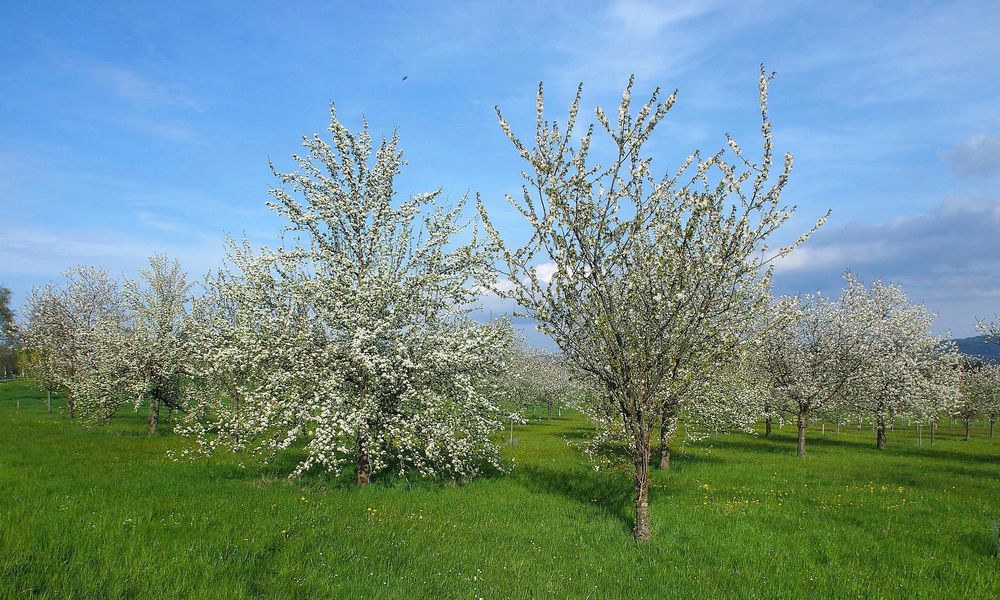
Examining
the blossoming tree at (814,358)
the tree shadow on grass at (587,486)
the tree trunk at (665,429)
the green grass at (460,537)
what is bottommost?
the tree shadow on grass at (587,486)

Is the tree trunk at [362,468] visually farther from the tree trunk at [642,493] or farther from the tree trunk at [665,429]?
the tree trunk at [665,429]

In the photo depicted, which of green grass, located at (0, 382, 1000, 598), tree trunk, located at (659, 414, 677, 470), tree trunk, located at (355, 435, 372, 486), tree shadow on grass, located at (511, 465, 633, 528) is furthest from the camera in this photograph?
tree trunk, located at (659, 414, 677, 470)

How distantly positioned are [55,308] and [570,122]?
52.5 meters

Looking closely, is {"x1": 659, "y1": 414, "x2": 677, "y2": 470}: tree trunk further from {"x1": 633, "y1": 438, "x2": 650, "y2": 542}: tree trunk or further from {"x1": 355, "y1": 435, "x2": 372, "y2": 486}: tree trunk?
{"x1": 355, "y1": 435, "x2": 372, "y2": 486}: tree trunk

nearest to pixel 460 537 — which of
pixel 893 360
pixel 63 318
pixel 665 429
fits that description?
pixel 665 429

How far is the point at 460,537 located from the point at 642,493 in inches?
158

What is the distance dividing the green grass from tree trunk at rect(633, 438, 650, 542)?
0.27 metres

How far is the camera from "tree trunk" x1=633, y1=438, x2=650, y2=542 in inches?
439

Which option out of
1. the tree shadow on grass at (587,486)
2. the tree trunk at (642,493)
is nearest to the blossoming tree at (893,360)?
the tree shadow on grass at (587,486)

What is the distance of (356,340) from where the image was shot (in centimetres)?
1377

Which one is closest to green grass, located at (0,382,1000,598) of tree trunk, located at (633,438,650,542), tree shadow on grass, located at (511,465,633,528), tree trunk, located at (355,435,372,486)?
tree shadow on grass, located at (511,465,633,528)

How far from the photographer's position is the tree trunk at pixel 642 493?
1114 cm

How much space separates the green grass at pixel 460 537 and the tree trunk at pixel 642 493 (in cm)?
27

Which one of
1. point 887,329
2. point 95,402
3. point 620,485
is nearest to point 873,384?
point 887,329
